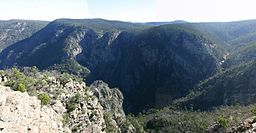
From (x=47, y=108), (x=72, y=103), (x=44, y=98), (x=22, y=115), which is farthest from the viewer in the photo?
(x=72, y=103)

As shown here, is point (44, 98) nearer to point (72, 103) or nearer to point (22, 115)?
point (72, 103)

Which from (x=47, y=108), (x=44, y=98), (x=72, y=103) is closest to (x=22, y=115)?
(x=47, y=108)

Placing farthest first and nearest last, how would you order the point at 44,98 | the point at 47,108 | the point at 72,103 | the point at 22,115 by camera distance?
the point at 72,103 < the point at 44,98 < the point at 47,108 < the point at 22,115

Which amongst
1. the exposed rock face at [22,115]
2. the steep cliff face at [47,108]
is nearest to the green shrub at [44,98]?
the steep cliff face at [47,108]

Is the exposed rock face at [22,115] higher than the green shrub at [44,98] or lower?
higher

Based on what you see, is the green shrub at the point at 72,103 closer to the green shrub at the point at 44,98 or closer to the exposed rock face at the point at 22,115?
the green shrub at the point at 44,98

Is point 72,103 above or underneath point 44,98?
underneath

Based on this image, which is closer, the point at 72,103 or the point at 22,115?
the point at 22,115

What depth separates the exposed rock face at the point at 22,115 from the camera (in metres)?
55.0

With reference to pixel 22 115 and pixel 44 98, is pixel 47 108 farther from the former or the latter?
pixel 22 115

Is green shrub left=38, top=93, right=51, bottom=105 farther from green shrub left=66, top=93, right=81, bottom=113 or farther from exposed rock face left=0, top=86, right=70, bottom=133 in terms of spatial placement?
green shrub left=66, top=93, right=81, bottom=113

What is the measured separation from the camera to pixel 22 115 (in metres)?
59.0

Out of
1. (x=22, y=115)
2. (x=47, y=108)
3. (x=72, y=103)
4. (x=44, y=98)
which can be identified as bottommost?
(x=72, y=103)

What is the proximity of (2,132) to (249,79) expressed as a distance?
164 metres
